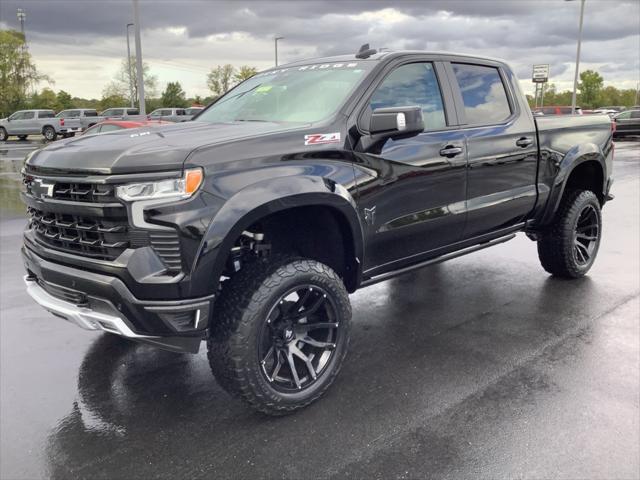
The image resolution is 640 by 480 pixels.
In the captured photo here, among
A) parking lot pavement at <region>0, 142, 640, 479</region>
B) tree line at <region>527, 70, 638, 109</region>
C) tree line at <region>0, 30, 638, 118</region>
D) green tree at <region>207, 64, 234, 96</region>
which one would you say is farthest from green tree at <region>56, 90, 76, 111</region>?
parking lot pavement at <region>0, 142, 640, 479</region>

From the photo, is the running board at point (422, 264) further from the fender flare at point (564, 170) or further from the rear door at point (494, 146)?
the fender flare at point (564, 170)

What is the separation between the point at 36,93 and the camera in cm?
5162

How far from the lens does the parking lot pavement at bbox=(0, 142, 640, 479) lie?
9.12 ft

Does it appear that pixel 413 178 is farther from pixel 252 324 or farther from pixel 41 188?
pixel 41 188

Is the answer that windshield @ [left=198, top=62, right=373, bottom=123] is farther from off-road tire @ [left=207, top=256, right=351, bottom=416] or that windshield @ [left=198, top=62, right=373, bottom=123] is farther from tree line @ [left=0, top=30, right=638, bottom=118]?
tree line @ [left=0, top=30, right=638, bottom=118]

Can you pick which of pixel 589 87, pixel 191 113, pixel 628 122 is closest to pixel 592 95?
pixel 589 87

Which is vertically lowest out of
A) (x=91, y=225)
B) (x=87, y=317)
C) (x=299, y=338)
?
(x=299, y=338)

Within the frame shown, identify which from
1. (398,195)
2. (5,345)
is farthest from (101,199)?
(5,345)

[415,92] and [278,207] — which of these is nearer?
[278,207]

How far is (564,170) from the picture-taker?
5.02 meters

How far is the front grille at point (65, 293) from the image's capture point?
2.96 metres

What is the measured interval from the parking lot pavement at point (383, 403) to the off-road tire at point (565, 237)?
0.42 meters

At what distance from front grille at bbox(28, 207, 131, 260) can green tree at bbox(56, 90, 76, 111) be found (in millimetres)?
54835

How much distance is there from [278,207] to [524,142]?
260cm
